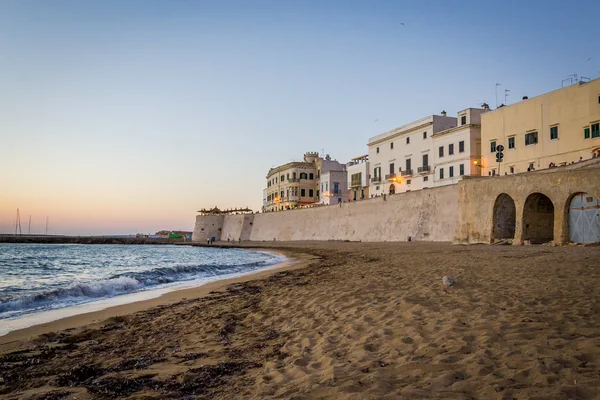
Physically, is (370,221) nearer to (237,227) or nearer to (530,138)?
(530,138)

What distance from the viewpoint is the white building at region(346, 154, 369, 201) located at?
181 ft

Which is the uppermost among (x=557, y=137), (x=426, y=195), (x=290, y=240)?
(x=557, y=137)

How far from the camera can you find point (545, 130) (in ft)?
102

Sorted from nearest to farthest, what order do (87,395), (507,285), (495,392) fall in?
(495,392) < (87,395) < (507,285)

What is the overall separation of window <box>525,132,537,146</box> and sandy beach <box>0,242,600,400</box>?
26.7m

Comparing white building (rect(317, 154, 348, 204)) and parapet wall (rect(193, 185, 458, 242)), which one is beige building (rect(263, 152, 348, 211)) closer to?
white building (rect(317, 154, 348, 204))

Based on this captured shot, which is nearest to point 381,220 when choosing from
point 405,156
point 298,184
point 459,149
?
point 459,149

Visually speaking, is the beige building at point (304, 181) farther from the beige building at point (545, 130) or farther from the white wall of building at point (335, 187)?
the beige building at point (545, 130)

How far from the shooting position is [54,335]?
267 inches

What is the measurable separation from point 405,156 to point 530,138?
51.2 ft

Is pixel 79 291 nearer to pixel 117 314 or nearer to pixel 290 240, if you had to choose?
pixel 117 314

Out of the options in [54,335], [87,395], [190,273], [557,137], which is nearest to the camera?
[87,395]

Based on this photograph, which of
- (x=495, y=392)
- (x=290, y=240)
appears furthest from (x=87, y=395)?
(x=290, y=240)

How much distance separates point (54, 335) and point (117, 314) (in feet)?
6.52
